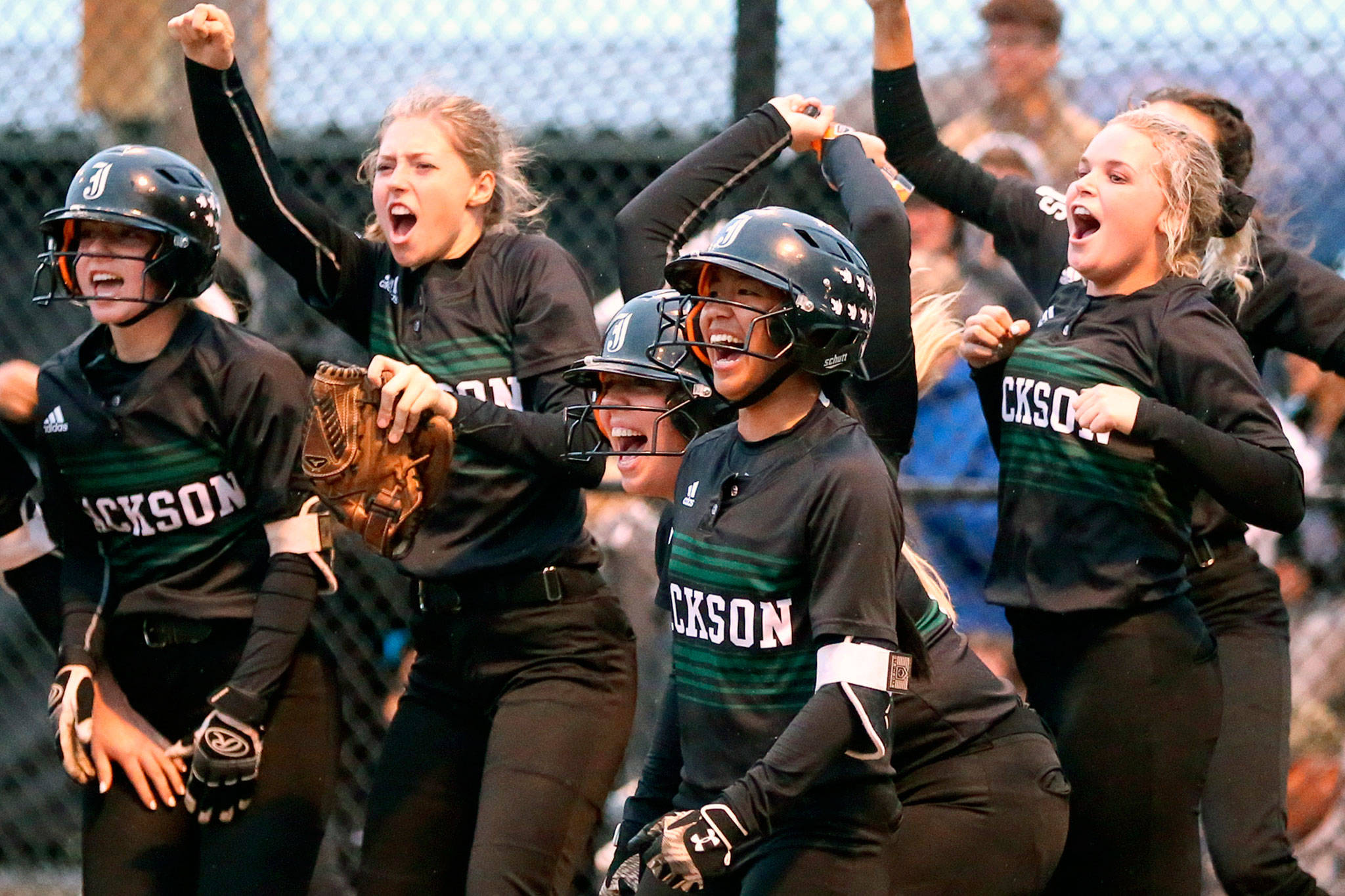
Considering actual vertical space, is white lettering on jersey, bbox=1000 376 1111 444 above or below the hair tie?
below

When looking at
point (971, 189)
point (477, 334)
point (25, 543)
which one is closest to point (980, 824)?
point (477, 334)

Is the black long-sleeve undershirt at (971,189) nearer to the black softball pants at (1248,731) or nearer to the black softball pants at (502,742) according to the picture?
the black softball pants at (1248,731)

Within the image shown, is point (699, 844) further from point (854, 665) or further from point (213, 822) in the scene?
point (213, 822)

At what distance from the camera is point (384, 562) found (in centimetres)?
536

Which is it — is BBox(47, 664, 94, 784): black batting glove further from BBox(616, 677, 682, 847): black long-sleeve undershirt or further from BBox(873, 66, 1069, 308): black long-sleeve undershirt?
BBox(873, 66, 1069, 308): black long-sleeve undershirt

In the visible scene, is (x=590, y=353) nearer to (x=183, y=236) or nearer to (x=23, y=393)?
(x=183, y=236)

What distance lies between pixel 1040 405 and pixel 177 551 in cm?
186

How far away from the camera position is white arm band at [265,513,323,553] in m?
3.85

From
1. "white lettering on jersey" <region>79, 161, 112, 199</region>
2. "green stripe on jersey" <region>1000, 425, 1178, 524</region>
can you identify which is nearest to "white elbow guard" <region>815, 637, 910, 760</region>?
"green stripe on jersey" <region>1000, 425, 1178, 524</region>

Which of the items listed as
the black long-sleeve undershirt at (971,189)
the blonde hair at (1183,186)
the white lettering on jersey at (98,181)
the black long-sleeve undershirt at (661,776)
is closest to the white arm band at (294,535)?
the white lettering on jersey at (98,181)

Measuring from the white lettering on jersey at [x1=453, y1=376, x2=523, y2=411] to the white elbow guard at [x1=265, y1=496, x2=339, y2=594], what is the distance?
40 centimetres

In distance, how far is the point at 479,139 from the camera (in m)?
4.01

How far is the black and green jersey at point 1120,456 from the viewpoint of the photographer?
3490mm

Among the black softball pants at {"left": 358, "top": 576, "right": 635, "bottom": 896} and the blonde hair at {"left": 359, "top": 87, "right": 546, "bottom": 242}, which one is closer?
the black softball pants at {"left": 358, "top": 576, "right": 635, "bottom": 896}
